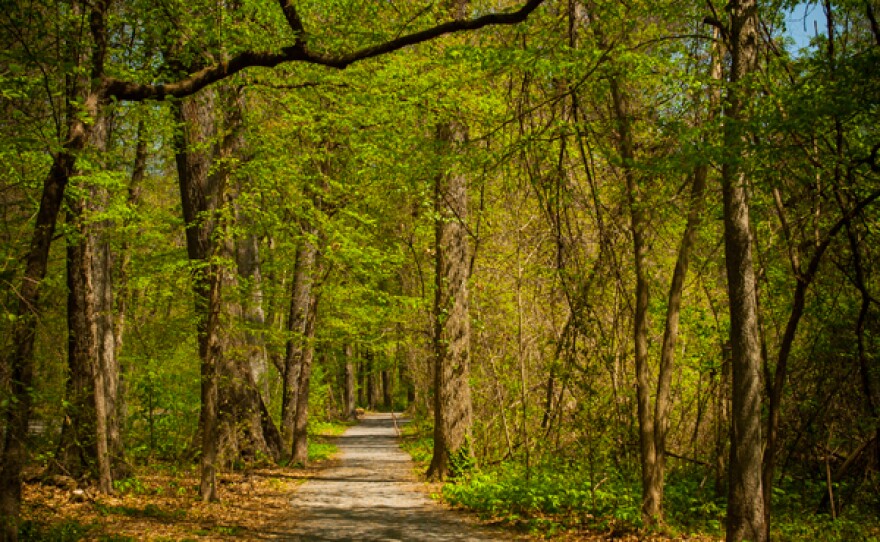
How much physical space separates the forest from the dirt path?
80 cm

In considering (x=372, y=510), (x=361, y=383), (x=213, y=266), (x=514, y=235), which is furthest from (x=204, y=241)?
(x=361, y=383)

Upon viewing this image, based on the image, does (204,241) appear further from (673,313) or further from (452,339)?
(673,313)

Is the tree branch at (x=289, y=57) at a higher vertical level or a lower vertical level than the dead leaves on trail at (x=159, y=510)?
higher

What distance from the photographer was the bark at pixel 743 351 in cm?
778

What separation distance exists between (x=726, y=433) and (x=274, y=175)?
865 cm

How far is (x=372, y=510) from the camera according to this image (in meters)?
11.3

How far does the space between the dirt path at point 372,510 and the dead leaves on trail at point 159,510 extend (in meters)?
0.45

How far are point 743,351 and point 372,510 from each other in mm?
6191

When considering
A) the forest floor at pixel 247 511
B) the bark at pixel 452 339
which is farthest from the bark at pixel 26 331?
the bark at pixel 452 339

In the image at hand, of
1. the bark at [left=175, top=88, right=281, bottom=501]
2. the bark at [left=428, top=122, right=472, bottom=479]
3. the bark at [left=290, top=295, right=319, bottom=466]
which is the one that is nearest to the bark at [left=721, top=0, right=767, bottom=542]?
the bark at [left=428, top=122, right=472, bottom=479]

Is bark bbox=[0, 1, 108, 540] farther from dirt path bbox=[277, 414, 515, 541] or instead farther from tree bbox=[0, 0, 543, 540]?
dirt path bbox=[277, 414, 515, 541]

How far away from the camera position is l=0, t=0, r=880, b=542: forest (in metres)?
6.98

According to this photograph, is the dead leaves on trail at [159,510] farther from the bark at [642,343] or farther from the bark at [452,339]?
the bark at [642,343]

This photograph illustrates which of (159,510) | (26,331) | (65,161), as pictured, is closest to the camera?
(26,331)
